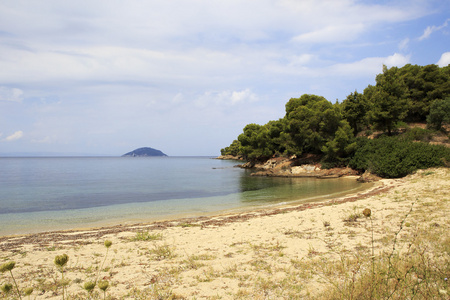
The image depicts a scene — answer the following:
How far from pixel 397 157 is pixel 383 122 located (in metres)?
12.2

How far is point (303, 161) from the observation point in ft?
164

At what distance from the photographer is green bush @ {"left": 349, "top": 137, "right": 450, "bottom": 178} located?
2853 cm

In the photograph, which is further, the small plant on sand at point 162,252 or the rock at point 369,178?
the rock at point 369,178

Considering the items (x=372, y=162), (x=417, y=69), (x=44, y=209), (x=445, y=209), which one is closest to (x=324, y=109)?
(x=372, y=162)

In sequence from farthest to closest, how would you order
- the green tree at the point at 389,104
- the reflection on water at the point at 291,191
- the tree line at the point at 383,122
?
the green tree at the point at 389,104 → the tree line at the point at 383,122 → the reflection on water at the point at 291,191

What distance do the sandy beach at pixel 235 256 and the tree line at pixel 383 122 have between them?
22932 millimetres

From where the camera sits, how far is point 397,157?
31344 mm

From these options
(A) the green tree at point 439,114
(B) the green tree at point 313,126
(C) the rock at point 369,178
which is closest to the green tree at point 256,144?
(B) the green tree at point 313,126

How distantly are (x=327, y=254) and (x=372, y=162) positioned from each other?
108 ft

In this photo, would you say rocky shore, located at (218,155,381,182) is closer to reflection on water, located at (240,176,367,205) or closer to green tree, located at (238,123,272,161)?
reflection on water, located at (240,176,367,205)

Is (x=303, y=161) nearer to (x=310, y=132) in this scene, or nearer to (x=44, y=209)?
(x=310, y=132)

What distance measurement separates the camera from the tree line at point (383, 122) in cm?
3218

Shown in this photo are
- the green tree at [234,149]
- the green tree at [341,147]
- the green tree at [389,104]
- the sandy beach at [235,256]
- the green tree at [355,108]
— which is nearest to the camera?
the sandy beach at [235,256]

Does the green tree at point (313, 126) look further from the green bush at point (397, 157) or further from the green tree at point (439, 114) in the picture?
the green tree at point (439, 114)
